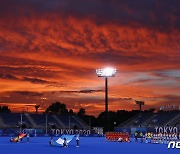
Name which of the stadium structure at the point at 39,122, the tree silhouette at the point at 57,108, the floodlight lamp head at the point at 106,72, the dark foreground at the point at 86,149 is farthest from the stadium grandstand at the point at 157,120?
the tree silhouette at the point at 57,108

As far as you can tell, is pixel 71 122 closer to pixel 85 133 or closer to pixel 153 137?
pixel 85 133

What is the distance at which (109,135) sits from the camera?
67.1 m

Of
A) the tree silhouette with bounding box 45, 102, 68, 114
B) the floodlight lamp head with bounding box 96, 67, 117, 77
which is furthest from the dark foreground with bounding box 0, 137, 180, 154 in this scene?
the tree silhouette with bounding box 45, 102, 68, 114

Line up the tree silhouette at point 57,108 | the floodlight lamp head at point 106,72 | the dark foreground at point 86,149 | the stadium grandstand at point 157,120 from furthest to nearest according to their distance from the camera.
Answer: the tree silhouette at point 57,108
the stadium grandstand at point 157,120
the floodlight lamp head at point 106,72
the dark foreground at point 86,149

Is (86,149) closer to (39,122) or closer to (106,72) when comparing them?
(106,72)

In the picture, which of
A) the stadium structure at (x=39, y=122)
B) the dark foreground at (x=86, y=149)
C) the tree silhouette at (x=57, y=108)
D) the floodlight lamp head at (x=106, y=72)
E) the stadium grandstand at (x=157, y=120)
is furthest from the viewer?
the tree silhouette at (x=57, y=108)

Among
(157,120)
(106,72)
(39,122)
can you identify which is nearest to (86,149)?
(106,72)

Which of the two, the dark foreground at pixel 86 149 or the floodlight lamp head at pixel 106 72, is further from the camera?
the floodlight lamp head at pixel 106 72

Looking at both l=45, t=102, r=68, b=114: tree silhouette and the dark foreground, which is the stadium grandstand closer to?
the dark foreground

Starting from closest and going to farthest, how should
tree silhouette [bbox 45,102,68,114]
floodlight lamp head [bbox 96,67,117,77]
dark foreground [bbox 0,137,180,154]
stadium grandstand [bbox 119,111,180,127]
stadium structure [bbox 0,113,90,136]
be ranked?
dark foreground [bbox 0,137,180,154] < floodlight lamp head [bbox 96,67,117,77] < stadium grandstand [bbox 119,111,180,127] < stadium structure [bbox 0,113,90,136] < tree silhouette [bbox 45,102,68,114]

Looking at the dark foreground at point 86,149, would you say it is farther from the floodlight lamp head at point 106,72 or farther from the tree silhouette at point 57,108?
the tree silhouette at point 57,108

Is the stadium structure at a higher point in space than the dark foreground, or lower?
higher

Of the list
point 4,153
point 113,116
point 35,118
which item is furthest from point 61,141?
point 113,116

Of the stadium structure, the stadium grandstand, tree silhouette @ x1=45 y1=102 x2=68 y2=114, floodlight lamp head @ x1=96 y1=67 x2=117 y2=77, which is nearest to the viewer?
floodlight lamp head @ x1=96 y1=67 x2=117 y2=77
